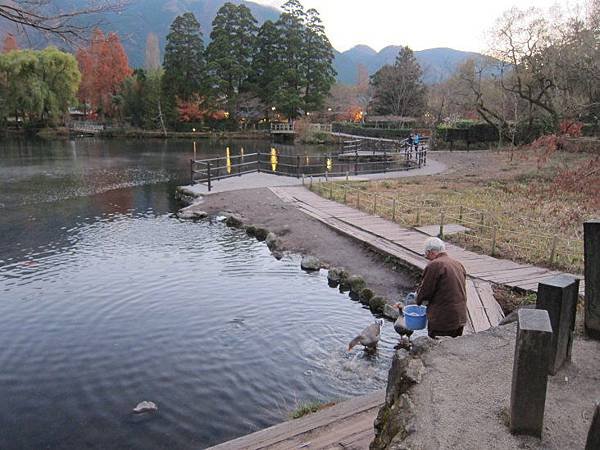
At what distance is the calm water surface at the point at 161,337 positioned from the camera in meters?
5.80

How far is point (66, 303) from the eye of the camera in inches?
364

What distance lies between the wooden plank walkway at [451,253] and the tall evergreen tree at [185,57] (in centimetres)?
4750

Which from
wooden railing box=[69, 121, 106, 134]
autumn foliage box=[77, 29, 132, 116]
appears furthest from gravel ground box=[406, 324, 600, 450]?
autumn foliage box=[77, 29, 132, 116]

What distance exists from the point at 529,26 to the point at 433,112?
95.6ft

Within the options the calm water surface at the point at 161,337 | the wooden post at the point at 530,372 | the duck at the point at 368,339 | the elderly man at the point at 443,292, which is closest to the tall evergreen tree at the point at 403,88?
the calm water surface at the point at 161,337

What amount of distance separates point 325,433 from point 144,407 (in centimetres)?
269

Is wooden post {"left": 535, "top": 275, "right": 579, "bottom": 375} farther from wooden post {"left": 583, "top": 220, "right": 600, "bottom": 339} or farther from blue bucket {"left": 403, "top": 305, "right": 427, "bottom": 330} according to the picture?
blue bucket {"left": 403, "top": 305, "right": 427, "bottom": 330}

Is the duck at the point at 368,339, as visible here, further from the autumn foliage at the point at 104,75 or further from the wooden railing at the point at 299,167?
the autumn foliage at the point at 104,75

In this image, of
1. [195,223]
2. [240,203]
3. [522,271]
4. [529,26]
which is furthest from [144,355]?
[529,26]

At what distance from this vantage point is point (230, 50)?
5759 centimetres

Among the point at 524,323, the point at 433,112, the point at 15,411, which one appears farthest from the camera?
the point at 433,112

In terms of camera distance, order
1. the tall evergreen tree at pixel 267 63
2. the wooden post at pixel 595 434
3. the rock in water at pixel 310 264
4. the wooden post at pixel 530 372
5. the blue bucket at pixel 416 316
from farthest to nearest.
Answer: the tall evergreen tree at pixel 267 63 → the rock in water at pixel 310 264 → the blue bucket at pixel 416 316 → the wooden post at pixel 530 372 → the wooden post at pixel 595 434

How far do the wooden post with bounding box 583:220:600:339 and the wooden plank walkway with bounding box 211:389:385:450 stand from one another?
2287 mm

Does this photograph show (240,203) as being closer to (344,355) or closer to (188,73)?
(344,355)
